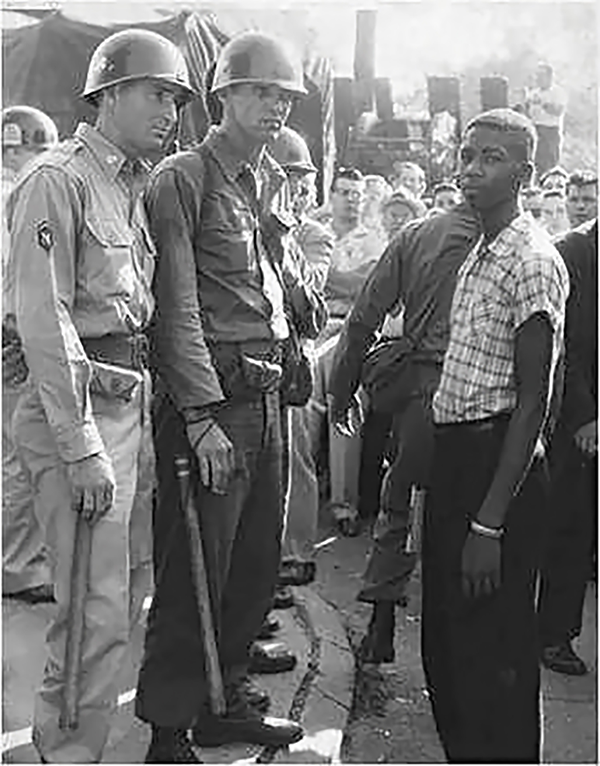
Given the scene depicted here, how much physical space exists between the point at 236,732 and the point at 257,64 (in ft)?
6.25

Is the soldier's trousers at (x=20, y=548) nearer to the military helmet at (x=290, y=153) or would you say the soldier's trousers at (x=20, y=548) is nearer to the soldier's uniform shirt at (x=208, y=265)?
the soldier's uniform shirt at (x=208, y=265)

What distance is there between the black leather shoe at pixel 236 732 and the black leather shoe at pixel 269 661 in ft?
1.76

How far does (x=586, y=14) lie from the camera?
669 cm

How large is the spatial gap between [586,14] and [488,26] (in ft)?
3.56

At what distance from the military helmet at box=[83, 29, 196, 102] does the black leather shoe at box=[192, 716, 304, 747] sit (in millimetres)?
1811

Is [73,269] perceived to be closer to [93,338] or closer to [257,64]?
[93,338]

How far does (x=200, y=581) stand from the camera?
3.53 m

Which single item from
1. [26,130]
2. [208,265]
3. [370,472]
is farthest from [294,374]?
[370,472]

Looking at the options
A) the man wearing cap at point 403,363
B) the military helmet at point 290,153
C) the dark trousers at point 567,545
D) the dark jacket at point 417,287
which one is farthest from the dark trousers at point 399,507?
the military helmet at point 290,153

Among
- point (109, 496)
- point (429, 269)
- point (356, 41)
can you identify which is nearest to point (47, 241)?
point (109, 496)

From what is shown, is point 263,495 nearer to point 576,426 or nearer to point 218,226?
point 218,226

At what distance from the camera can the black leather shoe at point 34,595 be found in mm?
4793

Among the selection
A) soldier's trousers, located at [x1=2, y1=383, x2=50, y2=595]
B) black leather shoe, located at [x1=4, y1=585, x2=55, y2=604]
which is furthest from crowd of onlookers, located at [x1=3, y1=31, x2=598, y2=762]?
black leather shoe, located at [x1=4, y1=585, x2=55, y2=604]

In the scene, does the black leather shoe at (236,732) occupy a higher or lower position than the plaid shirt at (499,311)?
lower
